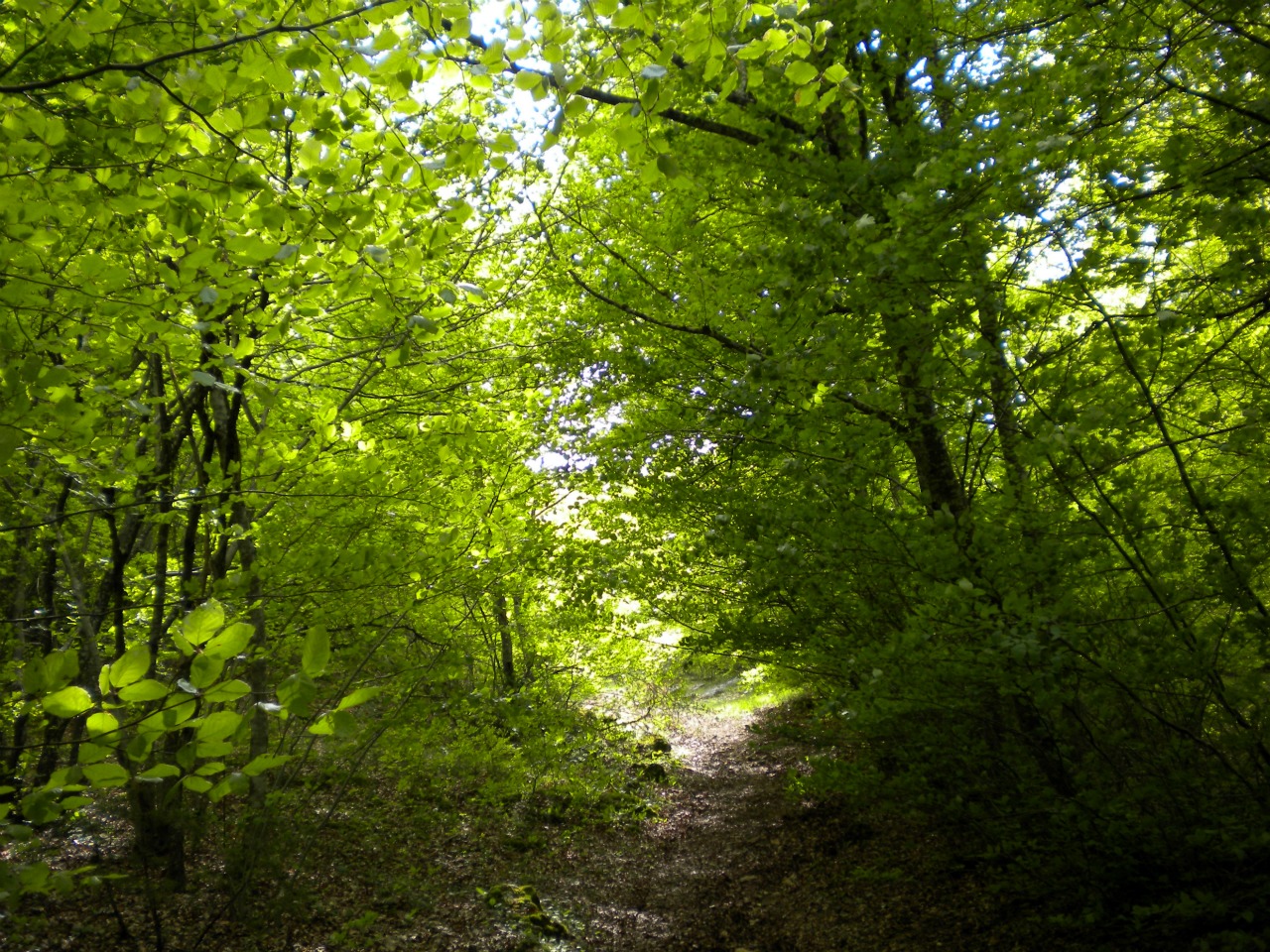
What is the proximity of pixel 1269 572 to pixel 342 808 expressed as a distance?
9321 mm

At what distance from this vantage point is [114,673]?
133cm

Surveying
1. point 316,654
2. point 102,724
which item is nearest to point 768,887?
point 316,654

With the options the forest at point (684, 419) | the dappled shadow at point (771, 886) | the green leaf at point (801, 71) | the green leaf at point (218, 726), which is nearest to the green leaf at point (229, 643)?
the forest at point (684, 419)

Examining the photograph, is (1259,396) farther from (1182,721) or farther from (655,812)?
(655,812)

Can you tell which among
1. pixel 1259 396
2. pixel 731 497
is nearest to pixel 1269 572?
pixel 1259 396

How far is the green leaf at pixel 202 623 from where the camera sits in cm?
138

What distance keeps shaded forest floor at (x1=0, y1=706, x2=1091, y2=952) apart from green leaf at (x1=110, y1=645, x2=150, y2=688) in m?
3.76

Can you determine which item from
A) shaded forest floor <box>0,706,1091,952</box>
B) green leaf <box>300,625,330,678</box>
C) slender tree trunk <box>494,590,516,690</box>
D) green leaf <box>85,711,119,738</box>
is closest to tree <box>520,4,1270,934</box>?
shaded forest floor <box>0,706,1091,952</box>

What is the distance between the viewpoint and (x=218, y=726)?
1.48 metres

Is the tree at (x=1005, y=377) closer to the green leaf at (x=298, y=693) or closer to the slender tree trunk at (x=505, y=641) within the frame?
the green leaf at (x=298, y=693)

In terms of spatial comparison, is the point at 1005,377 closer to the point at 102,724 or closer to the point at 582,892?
the point at 102,724

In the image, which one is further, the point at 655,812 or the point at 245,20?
the point at 655,812

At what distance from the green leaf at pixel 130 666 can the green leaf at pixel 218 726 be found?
0.55ft

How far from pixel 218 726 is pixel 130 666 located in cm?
21
